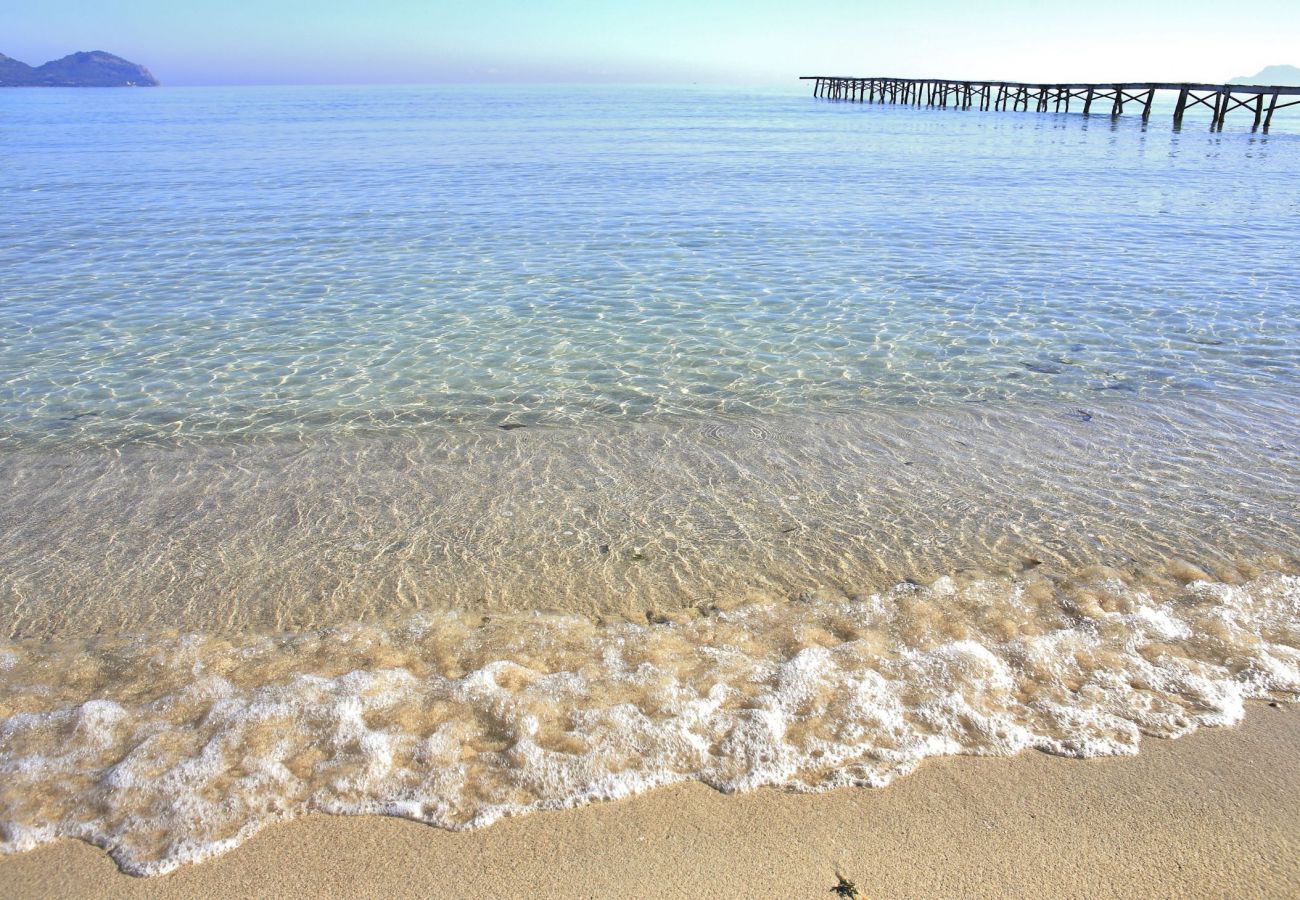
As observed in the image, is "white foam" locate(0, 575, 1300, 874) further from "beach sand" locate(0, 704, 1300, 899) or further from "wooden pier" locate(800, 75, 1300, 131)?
"wooden pier" locate(800, 75, 1300, 131)

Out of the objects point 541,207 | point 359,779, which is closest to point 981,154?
point 541,207

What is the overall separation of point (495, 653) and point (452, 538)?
1490mm

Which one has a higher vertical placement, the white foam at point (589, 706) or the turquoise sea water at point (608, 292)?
the turquoise sea water at point (608, 292)

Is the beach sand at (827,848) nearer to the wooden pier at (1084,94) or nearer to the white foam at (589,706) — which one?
the white foam at (589,706)

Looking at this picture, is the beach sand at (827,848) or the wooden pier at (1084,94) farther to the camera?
the wooden pier at (1084,94)

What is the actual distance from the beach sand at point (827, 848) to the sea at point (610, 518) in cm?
13

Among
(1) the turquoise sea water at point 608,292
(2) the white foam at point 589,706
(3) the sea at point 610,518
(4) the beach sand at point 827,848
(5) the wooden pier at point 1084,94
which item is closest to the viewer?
(4) the beach sand at point 827,848

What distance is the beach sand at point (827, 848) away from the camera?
2.92 metres

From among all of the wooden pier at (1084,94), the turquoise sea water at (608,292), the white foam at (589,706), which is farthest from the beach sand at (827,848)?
the wooden pier at (1084,94)

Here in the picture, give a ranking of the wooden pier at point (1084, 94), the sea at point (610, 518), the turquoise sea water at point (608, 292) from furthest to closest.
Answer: the wooden pier at point (1084, 94) → the turquoise sea water at point (608, 292) → the sea at point (610, 518)

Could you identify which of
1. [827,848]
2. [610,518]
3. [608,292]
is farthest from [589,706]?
[608,292]

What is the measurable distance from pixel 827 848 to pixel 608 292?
10017mm

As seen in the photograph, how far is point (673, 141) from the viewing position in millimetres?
39656

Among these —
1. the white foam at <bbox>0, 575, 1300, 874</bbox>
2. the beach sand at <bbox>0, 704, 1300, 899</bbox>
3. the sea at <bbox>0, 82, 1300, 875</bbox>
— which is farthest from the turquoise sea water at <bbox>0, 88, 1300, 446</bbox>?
the beach sand at <bbox>0, 704, 1300, 899</bbox>
